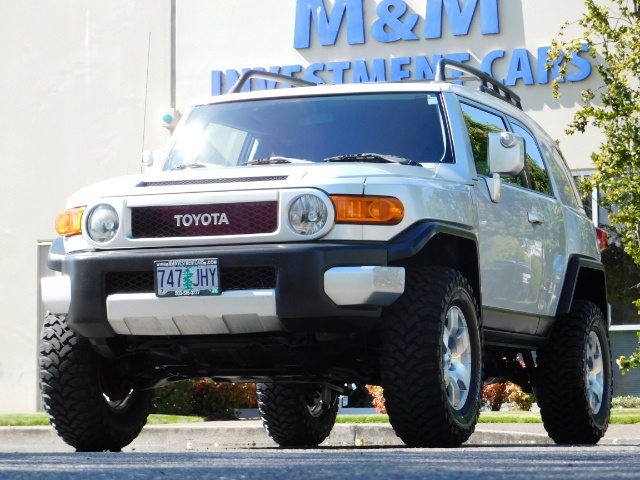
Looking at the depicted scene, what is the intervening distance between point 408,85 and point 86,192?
207cm

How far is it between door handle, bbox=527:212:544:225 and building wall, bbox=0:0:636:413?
10.9m

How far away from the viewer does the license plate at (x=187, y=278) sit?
686 cm

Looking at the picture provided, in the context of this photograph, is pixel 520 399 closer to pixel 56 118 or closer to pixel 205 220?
pixel 56 118

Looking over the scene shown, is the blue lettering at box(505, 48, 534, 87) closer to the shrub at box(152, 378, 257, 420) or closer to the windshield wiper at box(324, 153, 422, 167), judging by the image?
the shrub at box(152, 378, 257, 420)

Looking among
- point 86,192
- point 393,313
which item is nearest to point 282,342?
point 393,313

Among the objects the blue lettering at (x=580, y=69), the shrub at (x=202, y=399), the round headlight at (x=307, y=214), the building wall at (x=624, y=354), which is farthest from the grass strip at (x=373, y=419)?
the round headlight at (x=307, y=214)

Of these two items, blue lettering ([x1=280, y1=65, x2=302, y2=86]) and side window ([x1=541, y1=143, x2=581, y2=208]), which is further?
blue lettering ([x1=280, y1=65, x2=302, y2=86])

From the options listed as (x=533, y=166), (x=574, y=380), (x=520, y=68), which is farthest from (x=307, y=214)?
(x=520, y=68)

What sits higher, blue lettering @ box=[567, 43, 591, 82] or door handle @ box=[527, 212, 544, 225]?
blue lettering @ box=[567, 43, 591, 82]

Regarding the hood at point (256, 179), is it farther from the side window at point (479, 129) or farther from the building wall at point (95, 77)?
the building wall at point (95, 77)

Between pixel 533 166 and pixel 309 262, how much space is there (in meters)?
3.00

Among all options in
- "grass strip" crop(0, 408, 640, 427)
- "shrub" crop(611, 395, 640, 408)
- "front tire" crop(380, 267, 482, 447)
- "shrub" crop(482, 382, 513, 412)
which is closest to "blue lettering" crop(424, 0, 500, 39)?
"shrub" crop(482, 382, 513, 412)

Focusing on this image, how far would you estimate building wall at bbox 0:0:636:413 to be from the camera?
66.0 feet

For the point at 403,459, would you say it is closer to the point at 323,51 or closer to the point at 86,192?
the point at 86,192
